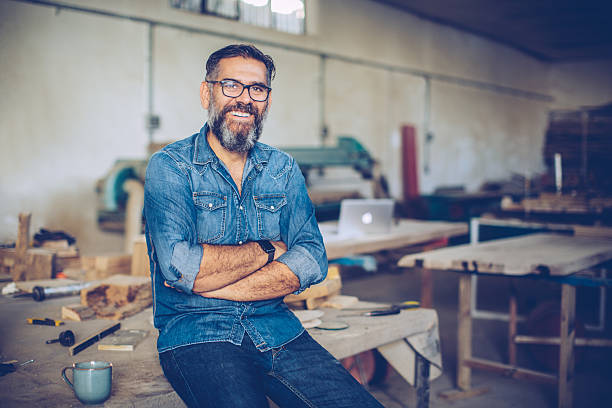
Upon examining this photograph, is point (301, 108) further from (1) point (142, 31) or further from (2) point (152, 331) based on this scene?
(2) point (152, 331)

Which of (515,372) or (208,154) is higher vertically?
(208,154)

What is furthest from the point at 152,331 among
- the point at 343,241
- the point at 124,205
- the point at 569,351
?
the point at 124,205

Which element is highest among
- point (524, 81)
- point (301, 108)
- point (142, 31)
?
point (524, 81)

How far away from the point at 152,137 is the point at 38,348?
181 inches

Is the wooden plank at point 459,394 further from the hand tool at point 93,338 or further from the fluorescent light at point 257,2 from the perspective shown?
the fluorescent light at point 257,2

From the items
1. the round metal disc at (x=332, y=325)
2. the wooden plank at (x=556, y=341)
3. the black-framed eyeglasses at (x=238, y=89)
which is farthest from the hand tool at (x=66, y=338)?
the wooden plank at (x=556, y=341)

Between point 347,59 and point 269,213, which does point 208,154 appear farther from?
point 347,59

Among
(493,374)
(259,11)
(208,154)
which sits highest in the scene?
(259,11)

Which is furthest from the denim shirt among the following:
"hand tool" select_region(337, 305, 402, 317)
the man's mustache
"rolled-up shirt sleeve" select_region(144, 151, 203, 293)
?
"hand tool" select_region(337, 305, 402, 317)

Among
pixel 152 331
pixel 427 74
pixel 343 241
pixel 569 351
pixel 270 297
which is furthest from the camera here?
pixel 427 74

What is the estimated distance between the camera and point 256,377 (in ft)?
5.83

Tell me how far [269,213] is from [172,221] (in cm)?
39

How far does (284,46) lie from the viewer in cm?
788

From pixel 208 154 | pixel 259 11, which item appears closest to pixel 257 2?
pixel 259 11
